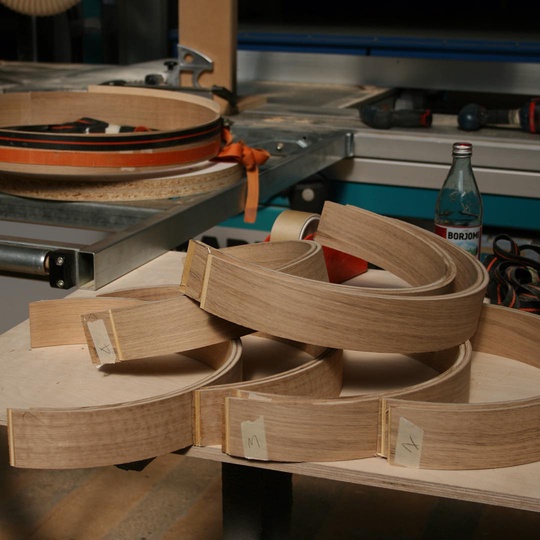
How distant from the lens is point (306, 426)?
82 centimetres

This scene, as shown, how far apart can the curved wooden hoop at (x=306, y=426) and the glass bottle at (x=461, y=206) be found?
0.54 m

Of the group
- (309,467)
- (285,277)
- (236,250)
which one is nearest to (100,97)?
(236,250)

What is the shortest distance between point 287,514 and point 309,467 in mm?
417

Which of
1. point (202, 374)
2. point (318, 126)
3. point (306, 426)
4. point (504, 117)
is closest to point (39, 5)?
point (318, 126)

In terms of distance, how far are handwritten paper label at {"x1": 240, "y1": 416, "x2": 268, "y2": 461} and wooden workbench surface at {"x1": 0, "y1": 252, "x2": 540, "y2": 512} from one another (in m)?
0.02

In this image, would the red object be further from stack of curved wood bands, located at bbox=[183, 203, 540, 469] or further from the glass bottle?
stack of curved wood bands, located at bbox=[183, 203, 540, 469]

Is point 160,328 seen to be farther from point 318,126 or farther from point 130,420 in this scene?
point 318,126

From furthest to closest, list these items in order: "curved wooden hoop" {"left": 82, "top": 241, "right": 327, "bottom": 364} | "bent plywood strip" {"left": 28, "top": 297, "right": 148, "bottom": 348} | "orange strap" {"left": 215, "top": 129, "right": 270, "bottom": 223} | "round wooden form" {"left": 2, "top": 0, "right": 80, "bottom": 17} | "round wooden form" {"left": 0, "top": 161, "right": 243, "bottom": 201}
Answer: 1. "round wooden form" {"left": 2, "top": 0, "right": 80, "bottom": 17}
2. "orange strap" {"left": 215, "top": 129, "right": 270, "bottom": 223}
3. "round wooden form" {"left": 0, "top": 161, "right": 243, "bottom": 201}
4. "bent plywood strip" {"left": 28, "top": 297, "right": 148, "bottom": 348}
5. "curved wooden hoop" {"left": 82, "top": 241, "right": 327, "bottom": 364}

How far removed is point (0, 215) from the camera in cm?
143

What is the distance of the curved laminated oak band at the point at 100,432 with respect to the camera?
804 mm

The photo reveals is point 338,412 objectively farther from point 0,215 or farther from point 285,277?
point 0,215

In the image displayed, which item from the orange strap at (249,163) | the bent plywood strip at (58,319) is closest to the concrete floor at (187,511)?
the orange strap at (249,163)

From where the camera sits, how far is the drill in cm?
202

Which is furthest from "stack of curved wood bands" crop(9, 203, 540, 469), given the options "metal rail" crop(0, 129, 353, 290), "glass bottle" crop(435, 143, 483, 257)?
"glass bottle" crop(435, 143, 483, 257)
